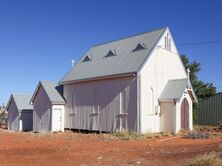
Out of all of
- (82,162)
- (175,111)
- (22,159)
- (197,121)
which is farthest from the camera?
(197,121)

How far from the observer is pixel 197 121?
4128 centimetres

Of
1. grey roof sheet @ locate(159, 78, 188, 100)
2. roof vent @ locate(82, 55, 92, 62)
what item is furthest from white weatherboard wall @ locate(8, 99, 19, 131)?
grey roof sheet @ locate(159, 78, 188, 100)

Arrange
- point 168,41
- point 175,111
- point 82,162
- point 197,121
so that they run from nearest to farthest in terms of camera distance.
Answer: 1. point 82,162
2. point 175,111
3. point 168,41
4. point 197,121

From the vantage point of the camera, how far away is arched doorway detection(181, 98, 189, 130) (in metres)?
30.2

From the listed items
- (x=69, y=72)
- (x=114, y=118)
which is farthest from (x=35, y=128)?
(x=114, y=118)

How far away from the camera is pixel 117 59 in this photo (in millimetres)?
31984

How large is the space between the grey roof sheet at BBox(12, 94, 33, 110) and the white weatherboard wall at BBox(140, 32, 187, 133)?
18249 millimetres

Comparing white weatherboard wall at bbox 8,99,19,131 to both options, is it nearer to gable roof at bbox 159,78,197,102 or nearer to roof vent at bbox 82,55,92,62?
roof vent at bbox 82,55,92,62

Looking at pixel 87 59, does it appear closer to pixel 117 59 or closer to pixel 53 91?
pixel 53 91

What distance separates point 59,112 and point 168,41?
12804 millimetres

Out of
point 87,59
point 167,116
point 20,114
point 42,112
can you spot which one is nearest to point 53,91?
point 42,112

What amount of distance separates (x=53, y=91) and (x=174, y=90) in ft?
42.6

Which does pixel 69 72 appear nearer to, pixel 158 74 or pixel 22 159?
pixel 158 74

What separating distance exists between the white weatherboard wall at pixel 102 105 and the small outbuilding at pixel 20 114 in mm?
8009
